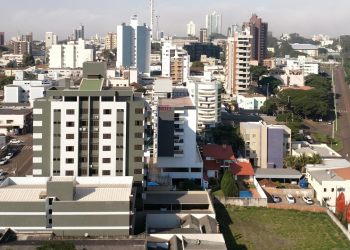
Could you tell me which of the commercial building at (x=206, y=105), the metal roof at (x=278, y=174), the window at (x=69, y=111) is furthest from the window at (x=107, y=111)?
the commercial building at (x=206, y=105)

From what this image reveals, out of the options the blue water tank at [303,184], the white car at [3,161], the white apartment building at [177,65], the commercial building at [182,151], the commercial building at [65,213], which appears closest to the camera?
the commercial building at [65,213]

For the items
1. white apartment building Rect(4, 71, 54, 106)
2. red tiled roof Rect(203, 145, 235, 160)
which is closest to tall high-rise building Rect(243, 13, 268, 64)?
white apartment building Rect(4, 71, 54, 106)

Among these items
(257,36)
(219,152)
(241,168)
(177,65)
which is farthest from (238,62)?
(257,36)

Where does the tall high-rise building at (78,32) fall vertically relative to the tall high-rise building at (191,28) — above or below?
below

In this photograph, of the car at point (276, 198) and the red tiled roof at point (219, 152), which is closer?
the car at point (276, 198)

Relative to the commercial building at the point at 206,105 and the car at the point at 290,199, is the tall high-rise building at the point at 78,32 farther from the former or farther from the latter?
the car at the point at 290,199

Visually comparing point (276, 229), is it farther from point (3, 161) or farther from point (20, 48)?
point (20, 48)
